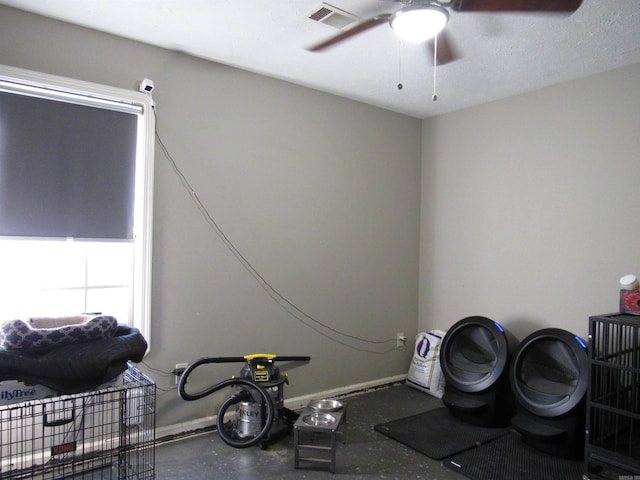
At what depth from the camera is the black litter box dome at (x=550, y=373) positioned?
2.54 metres

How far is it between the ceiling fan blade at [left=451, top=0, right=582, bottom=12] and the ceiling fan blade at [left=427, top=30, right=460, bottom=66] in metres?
0.39

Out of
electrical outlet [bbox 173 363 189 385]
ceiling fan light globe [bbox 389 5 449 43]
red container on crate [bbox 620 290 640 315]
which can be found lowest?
electrical outlet [bbox 173 363 189 385]

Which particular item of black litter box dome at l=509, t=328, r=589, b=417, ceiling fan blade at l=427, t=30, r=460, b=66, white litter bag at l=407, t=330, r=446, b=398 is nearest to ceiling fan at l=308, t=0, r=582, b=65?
ceiling fan blade at l=427, t=30, r=460, b=66

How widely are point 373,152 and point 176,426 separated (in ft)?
8.30

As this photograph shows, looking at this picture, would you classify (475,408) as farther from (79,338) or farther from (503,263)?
(79,338)

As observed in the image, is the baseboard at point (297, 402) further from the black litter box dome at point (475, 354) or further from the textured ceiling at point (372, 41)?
the textured ceiling at point (372, 41)

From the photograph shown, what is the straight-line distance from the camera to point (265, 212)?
3.09 m

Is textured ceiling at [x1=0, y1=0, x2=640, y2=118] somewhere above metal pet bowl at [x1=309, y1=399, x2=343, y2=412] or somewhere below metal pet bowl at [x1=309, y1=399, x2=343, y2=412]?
above

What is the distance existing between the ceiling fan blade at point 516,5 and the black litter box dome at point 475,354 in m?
2.04

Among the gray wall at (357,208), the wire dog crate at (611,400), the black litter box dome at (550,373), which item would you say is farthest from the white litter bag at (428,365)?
the wire dog crate at (611,400)

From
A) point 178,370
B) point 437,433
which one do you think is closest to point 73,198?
point 178,370

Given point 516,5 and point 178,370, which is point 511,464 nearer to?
point 178,370

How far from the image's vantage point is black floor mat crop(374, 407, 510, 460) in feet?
8.66

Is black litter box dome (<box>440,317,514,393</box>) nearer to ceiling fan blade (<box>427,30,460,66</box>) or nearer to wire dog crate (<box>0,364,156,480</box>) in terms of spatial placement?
ceiling fan blade (<box>427,30,460,66</box>)
